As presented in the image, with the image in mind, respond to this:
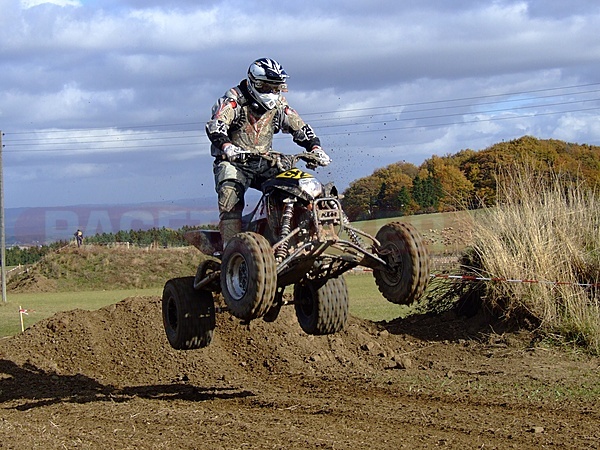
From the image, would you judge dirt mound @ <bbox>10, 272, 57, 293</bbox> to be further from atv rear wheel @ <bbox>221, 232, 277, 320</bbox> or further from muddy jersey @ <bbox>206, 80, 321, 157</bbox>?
atv rear wheel @ <bbox>221, 232, 277, 320</bbox>

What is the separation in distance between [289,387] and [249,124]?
151 inches

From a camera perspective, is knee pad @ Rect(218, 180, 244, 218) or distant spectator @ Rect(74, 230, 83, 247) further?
distant spectator @ Rect(74, 230, 83, 247)

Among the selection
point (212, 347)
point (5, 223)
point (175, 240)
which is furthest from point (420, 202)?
point (175, 240)

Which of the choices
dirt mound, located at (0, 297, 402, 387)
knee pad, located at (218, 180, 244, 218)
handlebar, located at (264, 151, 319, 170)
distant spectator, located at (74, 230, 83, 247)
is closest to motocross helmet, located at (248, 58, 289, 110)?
handlebar, located at (264, 151, 319, 170)

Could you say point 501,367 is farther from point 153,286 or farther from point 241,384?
point 153,286

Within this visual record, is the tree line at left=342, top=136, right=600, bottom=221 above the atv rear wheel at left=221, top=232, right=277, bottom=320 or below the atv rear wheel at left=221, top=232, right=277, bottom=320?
above

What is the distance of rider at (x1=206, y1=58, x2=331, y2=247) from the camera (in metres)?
9.14

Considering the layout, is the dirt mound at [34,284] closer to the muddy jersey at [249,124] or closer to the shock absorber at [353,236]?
the muddy jersey at [249,124]

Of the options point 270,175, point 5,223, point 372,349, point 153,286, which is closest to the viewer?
point 270,175

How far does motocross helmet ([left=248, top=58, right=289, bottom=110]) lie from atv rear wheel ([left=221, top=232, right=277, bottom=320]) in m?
2.11

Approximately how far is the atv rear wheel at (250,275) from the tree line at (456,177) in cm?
361

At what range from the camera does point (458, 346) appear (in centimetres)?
1333

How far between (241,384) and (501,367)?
390 cm

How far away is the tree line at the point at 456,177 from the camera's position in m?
14.9
